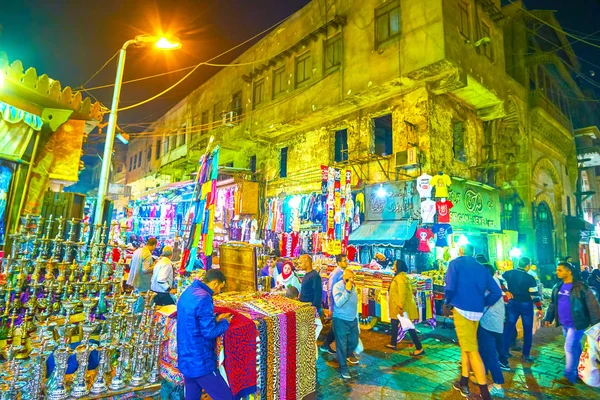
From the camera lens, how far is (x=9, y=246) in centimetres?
798

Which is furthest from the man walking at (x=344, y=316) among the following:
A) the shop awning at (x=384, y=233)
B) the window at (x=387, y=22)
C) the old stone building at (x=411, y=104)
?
the window at (x=387, y=22)

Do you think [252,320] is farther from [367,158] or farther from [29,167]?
[367,158]

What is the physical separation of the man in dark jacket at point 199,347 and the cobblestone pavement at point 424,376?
2246mm

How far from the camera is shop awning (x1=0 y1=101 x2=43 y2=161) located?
7438 mm

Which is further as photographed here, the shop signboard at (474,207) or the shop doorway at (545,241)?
the shop doorway at (545,241)

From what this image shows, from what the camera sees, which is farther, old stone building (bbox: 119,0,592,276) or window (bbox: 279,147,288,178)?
window (bbox: 279,147,288,178)

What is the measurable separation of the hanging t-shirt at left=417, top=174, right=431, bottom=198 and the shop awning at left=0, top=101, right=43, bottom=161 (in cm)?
1155

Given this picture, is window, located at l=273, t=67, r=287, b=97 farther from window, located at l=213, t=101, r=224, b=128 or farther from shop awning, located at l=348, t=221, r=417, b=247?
shop awning, located at l=348, t=221, r=417, b=247

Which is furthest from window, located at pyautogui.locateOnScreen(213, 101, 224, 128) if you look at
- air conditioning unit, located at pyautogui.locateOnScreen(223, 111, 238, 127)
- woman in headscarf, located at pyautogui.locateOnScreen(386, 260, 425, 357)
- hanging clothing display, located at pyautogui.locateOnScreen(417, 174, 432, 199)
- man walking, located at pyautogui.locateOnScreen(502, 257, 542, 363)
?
man walking, located at pyautogui.locateOnScreen(502, 257, 542, 363)

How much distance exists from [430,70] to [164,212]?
15.8 m

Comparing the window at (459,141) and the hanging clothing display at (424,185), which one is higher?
the window at (459,141)

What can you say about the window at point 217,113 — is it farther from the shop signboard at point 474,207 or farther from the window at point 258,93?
the shop signboard at point 474,207

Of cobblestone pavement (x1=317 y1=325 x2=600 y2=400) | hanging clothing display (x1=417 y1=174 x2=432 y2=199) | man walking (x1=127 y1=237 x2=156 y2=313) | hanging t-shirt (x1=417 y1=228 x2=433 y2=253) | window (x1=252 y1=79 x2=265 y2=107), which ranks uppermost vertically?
window (x1=252 y1=79 x2=265 y2=107)

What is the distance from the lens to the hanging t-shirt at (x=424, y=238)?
10.9m
